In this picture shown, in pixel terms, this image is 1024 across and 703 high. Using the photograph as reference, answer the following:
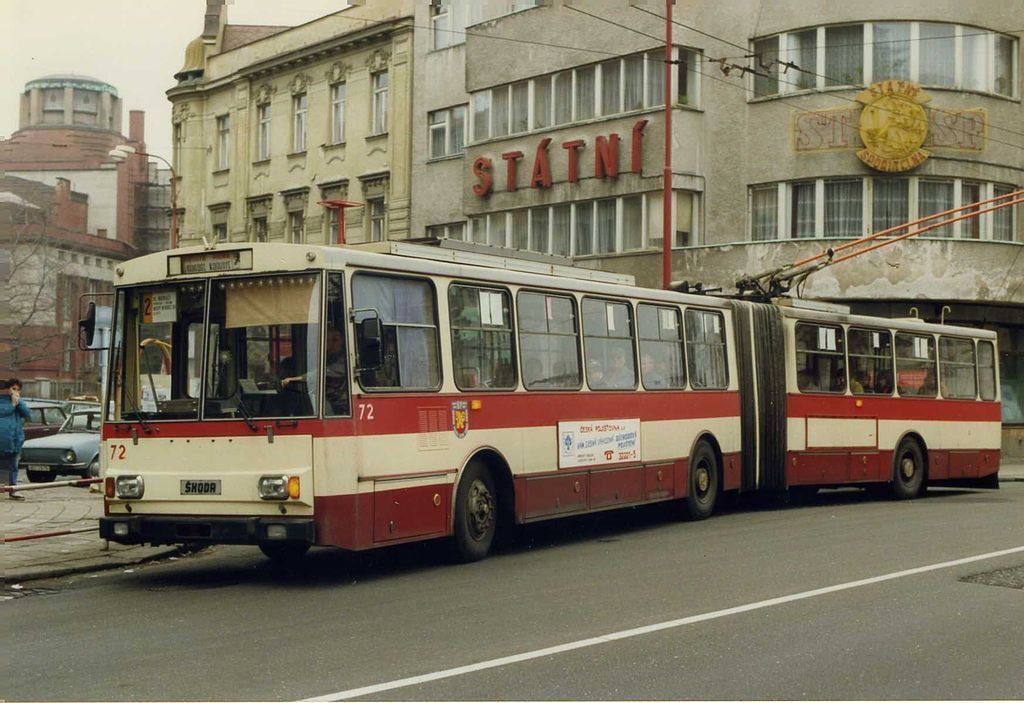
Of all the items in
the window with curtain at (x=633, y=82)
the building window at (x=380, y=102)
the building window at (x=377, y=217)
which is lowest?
the building window at (x=377, y=217)

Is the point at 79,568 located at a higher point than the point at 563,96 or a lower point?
lower

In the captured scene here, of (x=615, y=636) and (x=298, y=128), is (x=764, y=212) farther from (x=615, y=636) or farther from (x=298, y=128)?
(x=615, y=636)

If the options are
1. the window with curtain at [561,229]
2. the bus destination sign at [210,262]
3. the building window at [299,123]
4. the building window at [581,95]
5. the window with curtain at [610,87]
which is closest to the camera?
the bus destination sign at [210,262]

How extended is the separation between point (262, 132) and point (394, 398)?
38278 mm

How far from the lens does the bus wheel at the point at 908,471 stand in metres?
22.2

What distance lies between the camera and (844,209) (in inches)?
1267

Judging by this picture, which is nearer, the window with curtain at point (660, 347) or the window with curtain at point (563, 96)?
the window with curtain at point (660, 347)

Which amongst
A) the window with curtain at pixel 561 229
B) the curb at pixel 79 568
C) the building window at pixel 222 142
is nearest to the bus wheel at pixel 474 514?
the curb at pixel 79 568

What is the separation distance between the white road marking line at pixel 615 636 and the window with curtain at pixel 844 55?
69.2ft

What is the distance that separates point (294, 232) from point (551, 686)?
41158 mm

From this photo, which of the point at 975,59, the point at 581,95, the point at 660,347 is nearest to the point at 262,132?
the point at 581,95

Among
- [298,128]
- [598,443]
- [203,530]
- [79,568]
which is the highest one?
[298,128]

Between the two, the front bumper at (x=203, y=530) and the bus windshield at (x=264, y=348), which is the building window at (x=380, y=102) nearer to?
A: the bus windshield at (x=264, y=348)

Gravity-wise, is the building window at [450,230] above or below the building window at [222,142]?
below
